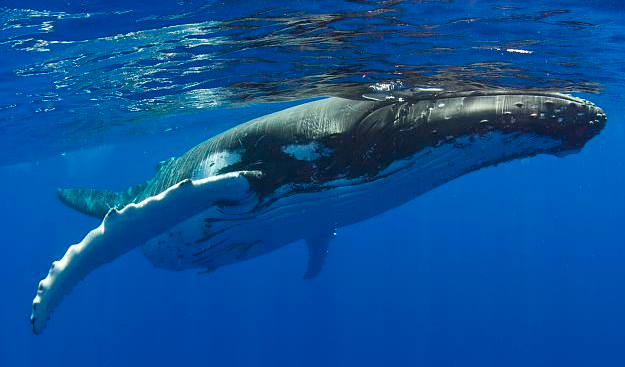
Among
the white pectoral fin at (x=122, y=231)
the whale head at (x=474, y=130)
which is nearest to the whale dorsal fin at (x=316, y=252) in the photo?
the whale head at (x=474, y=130)

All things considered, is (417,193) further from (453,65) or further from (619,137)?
(619,137)

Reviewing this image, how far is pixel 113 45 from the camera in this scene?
37.4 ft

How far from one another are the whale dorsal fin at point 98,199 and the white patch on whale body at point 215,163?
82.2 inches

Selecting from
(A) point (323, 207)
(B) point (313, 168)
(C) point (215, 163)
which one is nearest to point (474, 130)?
(B) point (313, 168)

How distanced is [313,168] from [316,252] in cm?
526

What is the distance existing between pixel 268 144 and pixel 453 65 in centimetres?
738

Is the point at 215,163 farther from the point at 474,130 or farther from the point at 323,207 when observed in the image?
the point at 474,130

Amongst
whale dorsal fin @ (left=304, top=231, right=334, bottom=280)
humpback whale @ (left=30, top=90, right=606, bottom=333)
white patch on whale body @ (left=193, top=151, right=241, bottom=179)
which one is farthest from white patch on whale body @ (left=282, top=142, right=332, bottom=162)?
whale dorsal fin @ (left=304, top=231, right=334, bottom=280)

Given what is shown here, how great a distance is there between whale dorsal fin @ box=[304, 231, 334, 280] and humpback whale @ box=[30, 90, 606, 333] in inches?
118

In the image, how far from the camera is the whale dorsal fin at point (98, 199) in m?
8.91

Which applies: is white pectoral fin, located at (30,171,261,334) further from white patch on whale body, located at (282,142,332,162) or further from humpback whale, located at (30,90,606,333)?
white patch on whale body, located at (282,142,332,162)

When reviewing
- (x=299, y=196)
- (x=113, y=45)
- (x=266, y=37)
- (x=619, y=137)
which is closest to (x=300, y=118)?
(x=299, y=196)

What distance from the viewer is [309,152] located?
257 inches

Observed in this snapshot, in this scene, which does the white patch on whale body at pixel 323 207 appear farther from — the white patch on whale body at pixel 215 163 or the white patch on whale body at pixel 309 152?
the white patch on whale body at pixel 215 163
